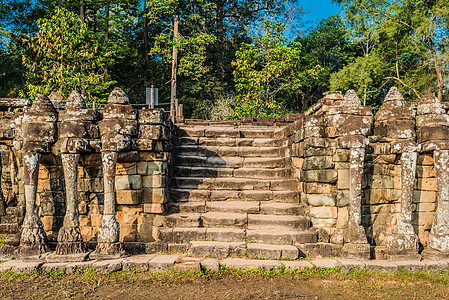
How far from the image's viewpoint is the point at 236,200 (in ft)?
22.1

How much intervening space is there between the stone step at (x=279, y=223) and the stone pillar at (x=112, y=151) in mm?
2308

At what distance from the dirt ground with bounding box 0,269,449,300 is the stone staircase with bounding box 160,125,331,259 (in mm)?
631

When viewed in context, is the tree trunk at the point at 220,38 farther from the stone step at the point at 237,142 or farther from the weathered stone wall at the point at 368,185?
the weathered stone wall at the point at 368,185

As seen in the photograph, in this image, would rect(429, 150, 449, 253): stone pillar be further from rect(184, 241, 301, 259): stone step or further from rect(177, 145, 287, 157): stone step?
rect(177, 145, 287, 157): stone step

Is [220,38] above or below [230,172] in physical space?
above

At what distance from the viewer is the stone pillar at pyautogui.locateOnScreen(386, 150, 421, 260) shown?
5.22 metres

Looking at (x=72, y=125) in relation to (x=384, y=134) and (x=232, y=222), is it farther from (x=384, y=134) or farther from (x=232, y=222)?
(x=384, y=134)

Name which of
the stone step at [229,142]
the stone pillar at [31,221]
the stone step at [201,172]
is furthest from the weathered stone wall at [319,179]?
the stone step at [229,142]

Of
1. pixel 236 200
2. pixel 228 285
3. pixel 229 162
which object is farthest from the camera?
pixel 229 162

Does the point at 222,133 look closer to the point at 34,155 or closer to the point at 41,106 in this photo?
the point at 41,106

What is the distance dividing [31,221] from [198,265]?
2827 millimetres

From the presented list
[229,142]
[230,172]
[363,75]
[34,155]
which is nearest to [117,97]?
[34,155]

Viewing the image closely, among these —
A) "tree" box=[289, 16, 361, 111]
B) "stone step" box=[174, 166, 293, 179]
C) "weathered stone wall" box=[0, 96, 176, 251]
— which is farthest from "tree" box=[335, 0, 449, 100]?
"weathered stone wall" box=[0, 96, 176, 251]

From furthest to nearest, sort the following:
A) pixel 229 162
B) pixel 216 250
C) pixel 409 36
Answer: pixel 409 36 < pixel 229 162 < pixel 216 250
